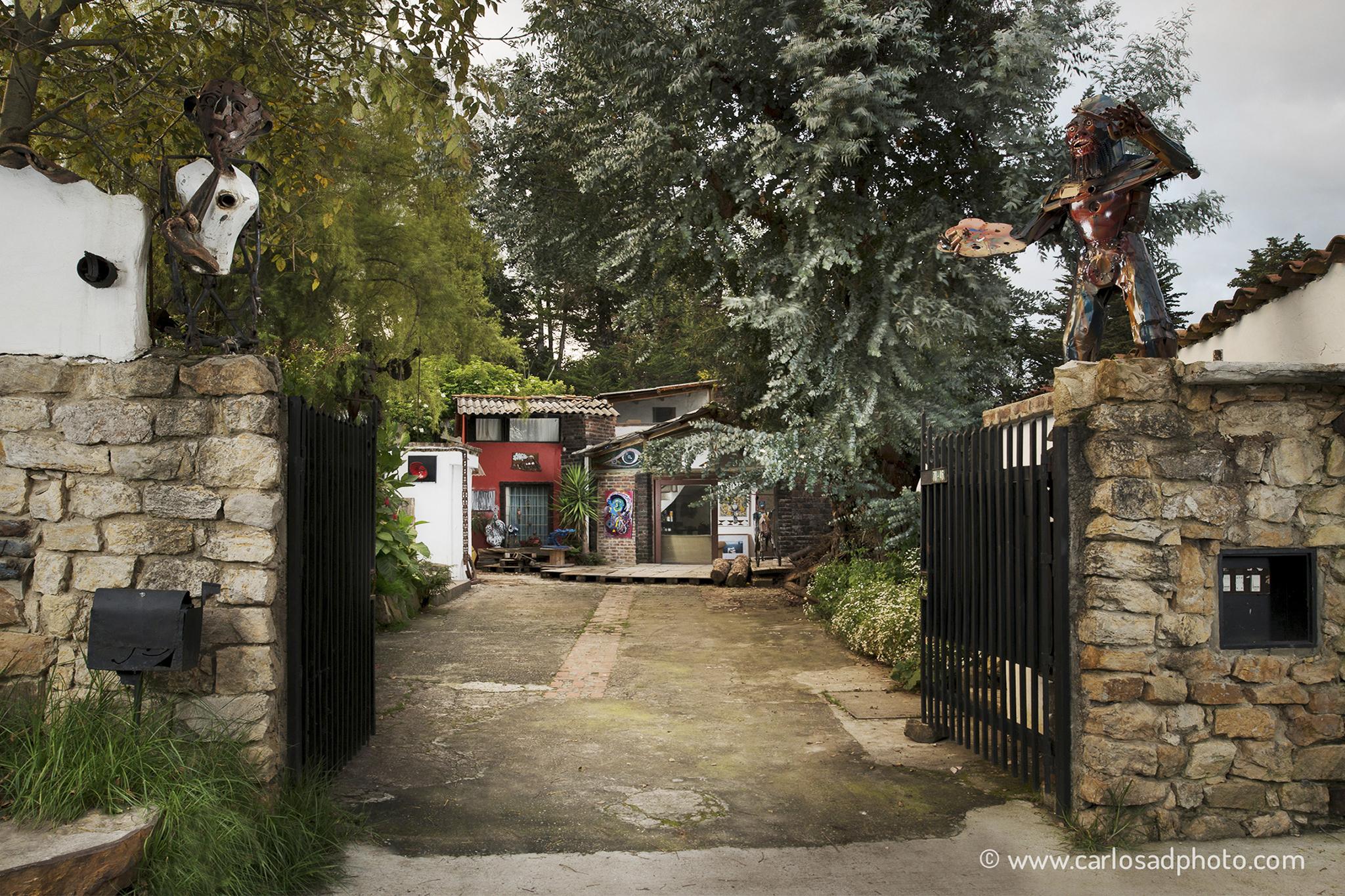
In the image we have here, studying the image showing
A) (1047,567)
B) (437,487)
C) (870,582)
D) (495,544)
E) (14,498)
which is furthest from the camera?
(495,544)

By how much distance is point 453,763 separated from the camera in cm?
575

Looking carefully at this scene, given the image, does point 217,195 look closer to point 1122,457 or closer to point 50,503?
point 50,503

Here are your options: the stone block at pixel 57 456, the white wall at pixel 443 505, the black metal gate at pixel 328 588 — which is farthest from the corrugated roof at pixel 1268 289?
the white wall at pixel 443 505

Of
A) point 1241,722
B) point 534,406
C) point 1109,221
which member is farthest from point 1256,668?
point 534,406

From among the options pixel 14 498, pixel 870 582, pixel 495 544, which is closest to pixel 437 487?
pixel 495 544

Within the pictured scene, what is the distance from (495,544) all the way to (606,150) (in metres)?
13.0

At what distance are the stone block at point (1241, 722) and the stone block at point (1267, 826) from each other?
Answer: 403mm

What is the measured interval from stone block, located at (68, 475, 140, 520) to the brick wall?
17.3 metres

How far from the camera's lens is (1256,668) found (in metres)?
4.52

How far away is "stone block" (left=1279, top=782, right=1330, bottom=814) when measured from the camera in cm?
456

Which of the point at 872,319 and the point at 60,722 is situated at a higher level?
the point at 872,319

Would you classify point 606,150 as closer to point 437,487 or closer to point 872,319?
point 872,319

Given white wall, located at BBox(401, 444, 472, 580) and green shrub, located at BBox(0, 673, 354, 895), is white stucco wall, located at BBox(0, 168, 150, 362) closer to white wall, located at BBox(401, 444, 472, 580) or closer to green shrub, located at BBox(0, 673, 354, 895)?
green shrub, located at BBox(0, 673, 354, 895)

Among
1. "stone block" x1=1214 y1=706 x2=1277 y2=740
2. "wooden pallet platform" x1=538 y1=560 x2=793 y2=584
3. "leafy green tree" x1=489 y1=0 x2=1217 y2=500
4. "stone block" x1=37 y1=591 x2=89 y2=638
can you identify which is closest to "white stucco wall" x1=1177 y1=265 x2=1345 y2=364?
"stone block" x1=1214 y1=706 x2=1277 y2=740
